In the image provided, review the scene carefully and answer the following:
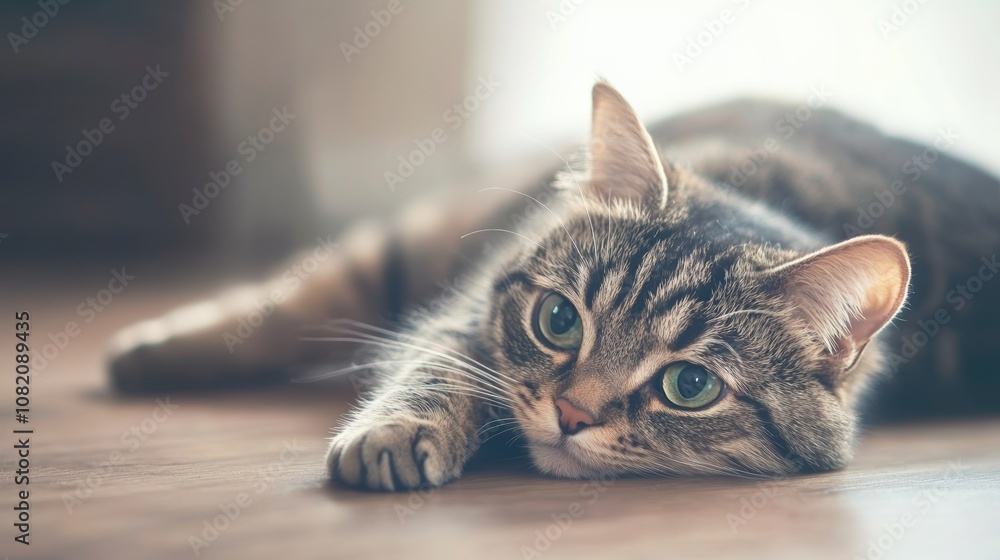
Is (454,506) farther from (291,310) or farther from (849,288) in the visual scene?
(291,310)

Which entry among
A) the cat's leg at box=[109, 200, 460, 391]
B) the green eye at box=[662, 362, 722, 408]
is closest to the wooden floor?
the green eye at box=[662, 362, 722, 408]

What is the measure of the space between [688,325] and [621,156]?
14.4 inches

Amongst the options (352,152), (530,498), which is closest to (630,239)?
(530,498)

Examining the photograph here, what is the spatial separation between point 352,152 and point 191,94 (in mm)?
665

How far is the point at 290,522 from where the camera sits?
0.86 meters

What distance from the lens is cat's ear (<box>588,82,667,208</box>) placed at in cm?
119

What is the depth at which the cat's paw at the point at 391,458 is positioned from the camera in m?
0.96

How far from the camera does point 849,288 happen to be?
1042 mm

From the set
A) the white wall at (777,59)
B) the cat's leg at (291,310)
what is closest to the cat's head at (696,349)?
the white wall at (777,59)

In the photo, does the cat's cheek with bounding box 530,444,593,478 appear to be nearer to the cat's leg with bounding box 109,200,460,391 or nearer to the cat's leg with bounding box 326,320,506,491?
the cat's leg with bounding box 326,320,506,491

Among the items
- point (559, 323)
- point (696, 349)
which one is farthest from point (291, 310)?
point (696, 349)

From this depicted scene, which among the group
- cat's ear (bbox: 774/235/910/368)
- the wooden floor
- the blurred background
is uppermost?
the blurred background

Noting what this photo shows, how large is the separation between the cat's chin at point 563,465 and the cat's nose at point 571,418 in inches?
1.8

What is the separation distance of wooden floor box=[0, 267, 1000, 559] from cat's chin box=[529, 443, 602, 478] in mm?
22
